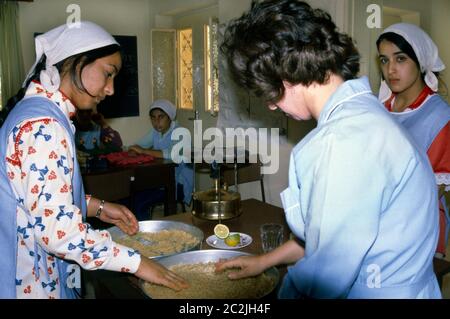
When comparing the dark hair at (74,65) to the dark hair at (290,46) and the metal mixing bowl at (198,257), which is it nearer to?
the dark hair at (290,46)

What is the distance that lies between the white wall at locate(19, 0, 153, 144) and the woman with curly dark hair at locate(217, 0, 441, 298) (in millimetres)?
4470

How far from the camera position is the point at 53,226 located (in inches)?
43.1

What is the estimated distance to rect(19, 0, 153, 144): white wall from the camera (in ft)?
15.6

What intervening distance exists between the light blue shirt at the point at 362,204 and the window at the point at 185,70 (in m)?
4.57

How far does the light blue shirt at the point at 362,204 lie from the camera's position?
0.77 meters

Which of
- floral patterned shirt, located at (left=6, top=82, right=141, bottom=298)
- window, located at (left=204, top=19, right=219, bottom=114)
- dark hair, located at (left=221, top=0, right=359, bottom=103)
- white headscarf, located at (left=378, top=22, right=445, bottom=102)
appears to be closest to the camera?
dark hair, located at (left=221, top=0, right=359, bottom=103)

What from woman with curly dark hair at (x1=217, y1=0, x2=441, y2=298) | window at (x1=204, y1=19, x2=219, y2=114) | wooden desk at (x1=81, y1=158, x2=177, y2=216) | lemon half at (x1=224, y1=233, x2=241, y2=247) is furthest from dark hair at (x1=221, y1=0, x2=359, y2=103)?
window at (x1=204, y1=19, x2=219, y2=114)

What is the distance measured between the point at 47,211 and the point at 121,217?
0.56 m

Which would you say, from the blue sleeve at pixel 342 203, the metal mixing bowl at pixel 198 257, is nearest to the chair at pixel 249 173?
the metal mixing bowl at pixel 198 257

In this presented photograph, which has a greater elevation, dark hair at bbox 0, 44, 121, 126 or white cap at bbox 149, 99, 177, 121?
dark hair at bbox 0, 44, 121, 126

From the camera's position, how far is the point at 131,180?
3.33m

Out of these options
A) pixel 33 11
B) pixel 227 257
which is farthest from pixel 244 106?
pixel 227 257

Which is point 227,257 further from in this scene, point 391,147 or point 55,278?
point 391,147

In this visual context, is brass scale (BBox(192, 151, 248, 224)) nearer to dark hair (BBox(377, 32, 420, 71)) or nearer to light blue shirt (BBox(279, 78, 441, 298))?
light blue shirt (BBox(279, 78, 441, 298))
